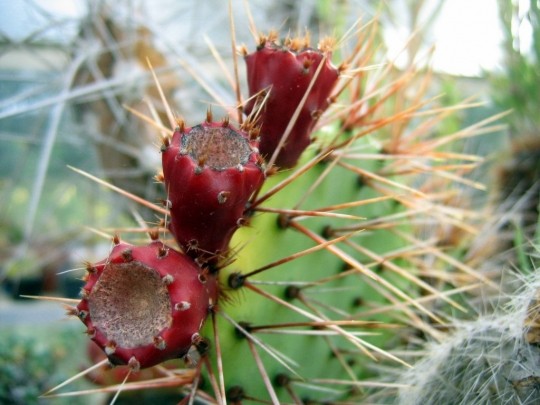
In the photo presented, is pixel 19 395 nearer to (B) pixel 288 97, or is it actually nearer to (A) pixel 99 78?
(A) pixel 99 78

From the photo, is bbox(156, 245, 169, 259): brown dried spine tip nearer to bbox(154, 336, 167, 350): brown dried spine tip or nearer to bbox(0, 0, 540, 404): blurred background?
bbox(154, 336, 167, 350): brown dried spine tip

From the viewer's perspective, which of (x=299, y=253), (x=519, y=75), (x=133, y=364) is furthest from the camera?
(x=519, y=75)

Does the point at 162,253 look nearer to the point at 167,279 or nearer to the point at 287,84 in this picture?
the point at 167,279

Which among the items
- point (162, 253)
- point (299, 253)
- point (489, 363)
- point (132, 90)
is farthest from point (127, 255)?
point (132, 90)

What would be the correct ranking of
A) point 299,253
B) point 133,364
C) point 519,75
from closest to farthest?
point 133,364 → point 299,253 → point 519,75

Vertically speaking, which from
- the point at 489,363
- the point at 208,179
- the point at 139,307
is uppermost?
the point at 208,179

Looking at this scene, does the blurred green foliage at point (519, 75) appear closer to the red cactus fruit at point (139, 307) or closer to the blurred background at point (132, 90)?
the blurred background at point (132, 90)

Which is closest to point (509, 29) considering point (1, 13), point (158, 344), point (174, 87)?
point (174, 87)
